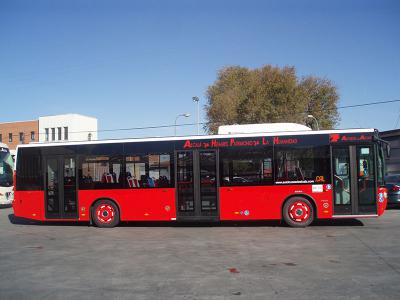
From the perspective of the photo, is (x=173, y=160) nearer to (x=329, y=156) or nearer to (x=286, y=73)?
(x=329, y=156)

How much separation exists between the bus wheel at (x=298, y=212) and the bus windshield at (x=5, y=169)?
16098 millimetres

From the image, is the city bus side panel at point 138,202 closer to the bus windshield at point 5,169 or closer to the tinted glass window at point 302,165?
the tinted glass window at point 302,165

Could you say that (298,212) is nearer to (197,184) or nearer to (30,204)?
(197,184)

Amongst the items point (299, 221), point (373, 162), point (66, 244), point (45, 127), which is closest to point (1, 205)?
point (66, 244)

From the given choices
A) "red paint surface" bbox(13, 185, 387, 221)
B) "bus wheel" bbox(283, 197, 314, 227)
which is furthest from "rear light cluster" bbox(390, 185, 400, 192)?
"bus wheel" bbox(283, 197, 314, 227)

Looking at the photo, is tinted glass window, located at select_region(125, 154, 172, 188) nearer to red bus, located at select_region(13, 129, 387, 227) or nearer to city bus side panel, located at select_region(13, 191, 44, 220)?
red bus, located at select_region(13, 129, 387, 227)

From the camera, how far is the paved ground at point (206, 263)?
6.18 m

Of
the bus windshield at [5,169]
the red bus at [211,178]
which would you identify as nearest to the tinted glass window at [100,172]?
the red bus at [211,178]

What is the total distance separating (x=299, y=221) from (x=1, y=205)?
680 inches

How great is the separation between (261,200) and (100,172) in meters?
5.33

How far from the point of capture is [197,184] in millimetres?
12922

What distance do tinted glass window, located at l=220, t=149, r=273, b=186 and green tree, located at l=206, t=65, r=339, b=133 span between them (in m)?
29.8

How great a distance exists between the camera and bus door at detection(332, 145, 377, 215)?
12227mm

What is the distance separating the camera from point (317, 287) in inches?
246
